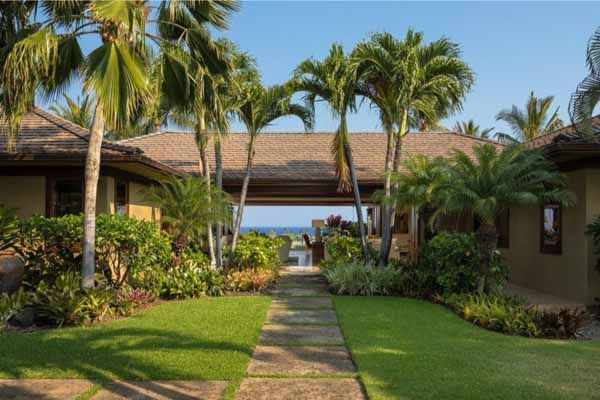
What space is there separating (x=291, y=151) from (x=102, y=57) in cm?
1058

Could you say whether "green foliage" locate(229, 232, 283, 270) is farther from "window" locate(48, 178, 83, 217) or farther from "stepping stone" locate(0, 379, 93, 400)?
"stepping stone" locate(0, 379, 93, 400)

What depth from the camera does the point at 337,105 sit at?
36.5ft

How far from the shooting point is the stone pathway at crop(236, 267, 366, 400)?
4.51m

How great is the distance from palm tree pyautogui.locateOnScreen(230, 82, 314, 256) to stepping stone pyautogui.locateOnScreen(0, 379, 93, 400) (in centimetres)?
741

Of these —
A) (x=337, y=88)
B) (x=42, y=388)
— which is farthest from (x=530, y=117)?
(x=42, y=388)

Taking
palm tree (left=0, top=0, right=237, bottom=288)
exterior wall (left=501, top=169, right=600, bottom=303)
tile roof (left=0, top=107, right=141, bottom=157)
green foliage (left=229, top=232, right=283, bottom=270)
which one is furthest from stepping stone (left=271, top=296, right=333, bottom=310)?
exterior wall (left=501, top=169, right=600, bottom=303)

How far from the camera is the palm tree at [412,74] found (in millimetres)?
10617

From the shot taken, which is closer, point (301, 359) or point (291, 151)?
point (301, 359)

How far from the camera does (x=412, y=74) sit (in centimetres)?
1043

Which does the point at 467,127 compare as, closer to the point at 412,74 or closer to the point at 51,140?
the point at 412,74

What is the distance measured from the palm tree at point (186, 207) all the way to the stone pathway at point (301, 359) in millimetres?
2518

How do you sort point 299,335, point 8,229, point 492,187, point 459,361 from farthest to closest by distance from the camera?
point 8,229 → point 492,187 → point 299,335 → point 459,361

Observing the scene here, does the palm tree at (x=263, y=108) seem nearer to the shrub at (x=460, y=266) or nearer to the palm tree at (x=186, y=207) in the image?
the palm tree at (x=186, y=207)

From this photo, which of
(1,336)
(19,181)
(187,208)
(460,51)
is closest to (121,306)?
(1,336)
